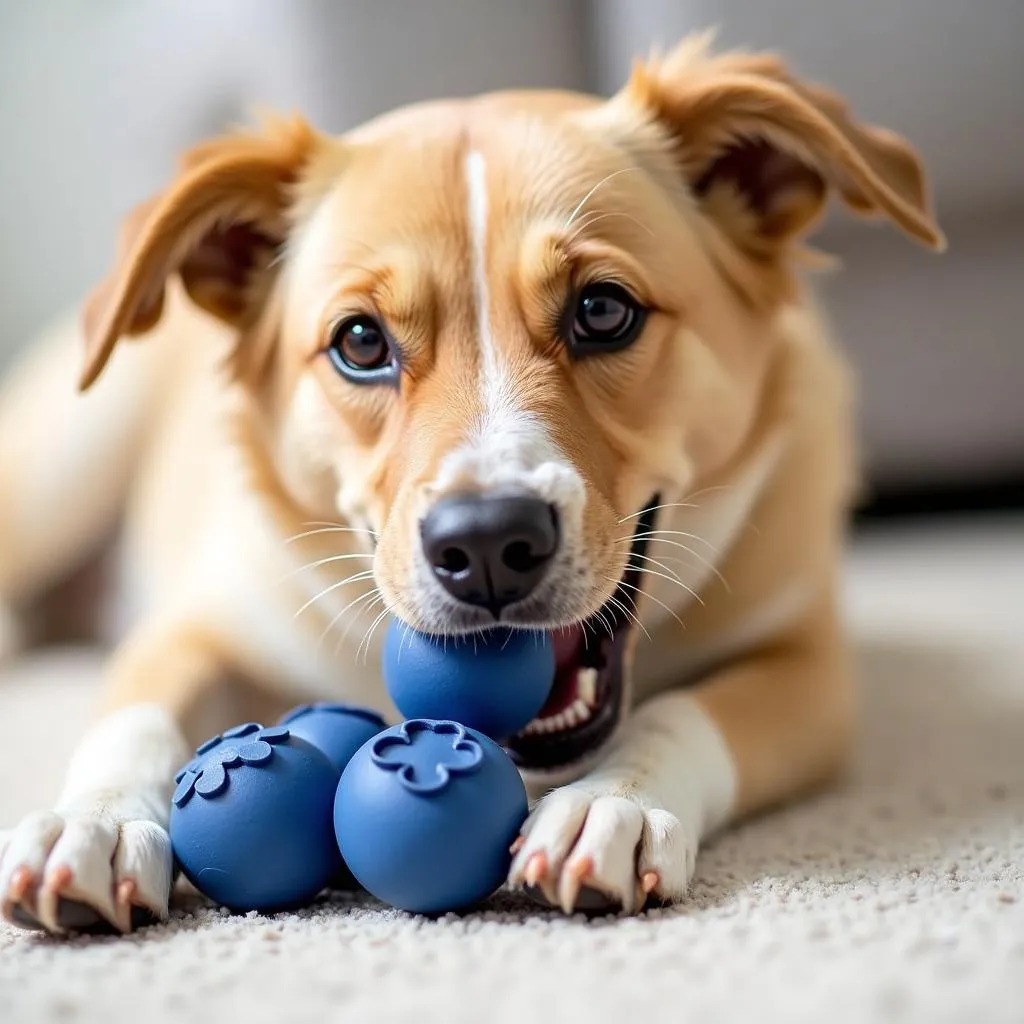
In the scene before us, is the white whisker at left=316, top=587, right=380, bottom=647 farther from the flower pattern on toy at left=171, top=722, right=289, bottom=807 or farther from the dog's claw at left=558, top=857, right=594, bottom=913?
the dog's claw at left=558, top=857, right=594, bottom=913

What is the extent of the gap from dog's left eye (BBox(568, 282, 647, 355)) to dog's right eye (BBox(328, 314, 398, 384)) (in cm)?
26

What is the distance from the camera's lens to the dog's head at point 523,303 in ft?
4.93

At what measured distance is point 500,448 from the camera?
1.49m

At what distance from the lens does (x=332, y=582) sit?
1986mm

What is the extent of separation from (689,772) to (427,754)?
1.33 ft

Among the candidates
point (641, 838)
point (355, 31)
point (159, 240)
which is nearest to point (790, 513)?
point (641, 838)

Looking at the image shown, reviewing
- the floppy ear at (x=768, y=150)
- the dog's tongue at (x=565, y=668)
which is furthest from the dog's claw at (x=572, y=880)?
the floppy ear at (x=768, y=150)

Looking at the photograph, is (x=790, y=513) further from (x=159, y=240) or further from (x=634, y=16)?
(x=634, y=16)

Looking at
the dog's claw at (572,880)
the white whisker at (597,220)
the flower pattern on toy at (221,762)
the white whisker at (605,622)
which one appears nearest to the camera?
the dog's claw at (572,880)

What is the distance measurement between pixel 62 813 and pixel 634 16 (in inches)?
101

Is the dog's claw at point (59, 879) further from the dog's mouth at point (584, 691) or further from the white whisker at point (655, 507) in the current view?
the white whisker at point (655, 507)

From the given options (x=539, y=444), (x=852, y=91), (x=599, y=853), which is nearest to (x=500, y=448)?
(x=539, y=444)

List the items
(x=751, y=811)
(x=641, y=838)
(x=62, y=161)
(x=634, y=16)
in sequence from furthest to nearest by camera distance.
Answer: (x=62, y=161)
(x=634, y=16)
(x=751, y=811)
(x=641, y=838)

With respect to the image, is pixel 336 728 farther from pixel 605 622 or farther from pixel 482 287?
pixel 482 287
